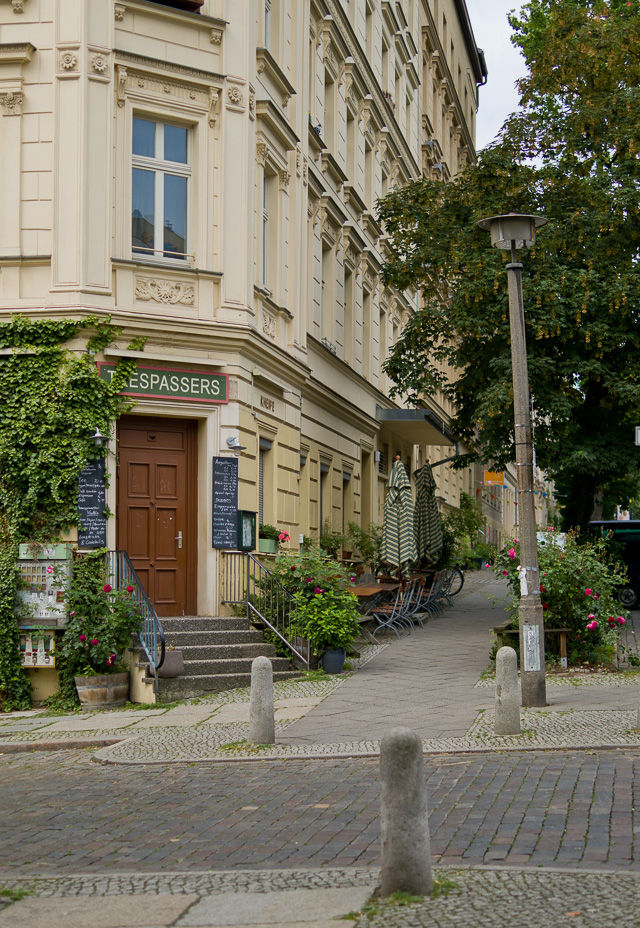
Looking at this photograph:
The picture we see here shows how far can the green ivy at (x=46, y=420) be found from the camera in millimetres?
14000

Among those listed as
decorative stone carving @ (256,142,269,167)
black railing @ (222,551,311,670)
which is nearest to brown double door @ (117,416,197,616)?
black railing @ (222,551,311,670)

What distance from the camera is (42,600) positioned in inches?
540

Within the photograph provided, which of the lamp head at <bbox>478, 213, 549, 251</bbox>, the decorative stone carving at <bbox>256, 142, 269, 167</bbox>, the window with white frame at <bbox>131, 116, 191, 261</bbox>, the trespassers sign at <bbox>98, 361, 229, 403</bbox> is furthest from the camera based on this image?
the decorative stone carving at <bbox>256, 142, 269, 167</bbox>

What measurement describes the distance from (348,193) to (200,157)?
9230 millimetres

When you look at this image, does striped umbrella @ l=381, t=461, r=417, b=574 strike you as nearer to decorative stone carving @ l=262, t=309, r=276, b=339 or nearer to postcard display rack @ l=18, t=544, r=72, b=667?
decorative stone carving @ l=262, t=309, r=276, b=339

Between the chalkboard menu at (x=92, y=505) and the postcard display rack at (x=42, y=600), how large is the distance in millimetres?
395

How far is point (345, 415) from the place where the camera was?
80.7ft

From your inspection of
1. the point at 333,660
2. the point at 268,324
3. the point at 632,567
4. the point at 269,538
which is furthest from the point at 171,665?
the point at 632,567

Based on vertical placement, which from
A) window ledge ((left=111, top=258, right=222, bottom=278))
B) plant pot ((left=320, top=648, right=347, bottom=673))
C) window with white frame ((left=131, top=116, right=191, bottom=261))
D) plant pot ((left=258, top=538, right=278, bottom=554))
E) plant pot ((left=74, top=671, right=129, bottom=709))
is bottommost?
plant pot ((left=74, top=671, right=129, bottom=709))

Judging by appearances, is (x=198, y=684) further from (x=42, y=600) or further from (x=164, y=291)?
(x=164, y=291)

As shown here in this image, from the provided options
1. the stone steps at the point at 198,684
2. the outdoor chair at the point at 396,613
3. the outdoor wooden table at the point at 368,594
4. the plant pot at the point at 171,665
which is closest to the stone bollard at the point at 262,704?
the plant pot at the point at 171,665

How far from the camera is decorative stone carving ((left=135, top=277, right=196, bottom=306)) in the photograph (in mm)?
14945

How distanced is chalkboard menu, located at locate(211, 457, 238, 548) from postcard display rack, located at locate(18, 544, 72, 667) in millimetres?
2162

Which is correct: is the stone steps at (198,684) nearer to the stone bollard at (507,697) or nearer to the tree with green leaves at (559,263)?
the stone bollard at (507,697)
